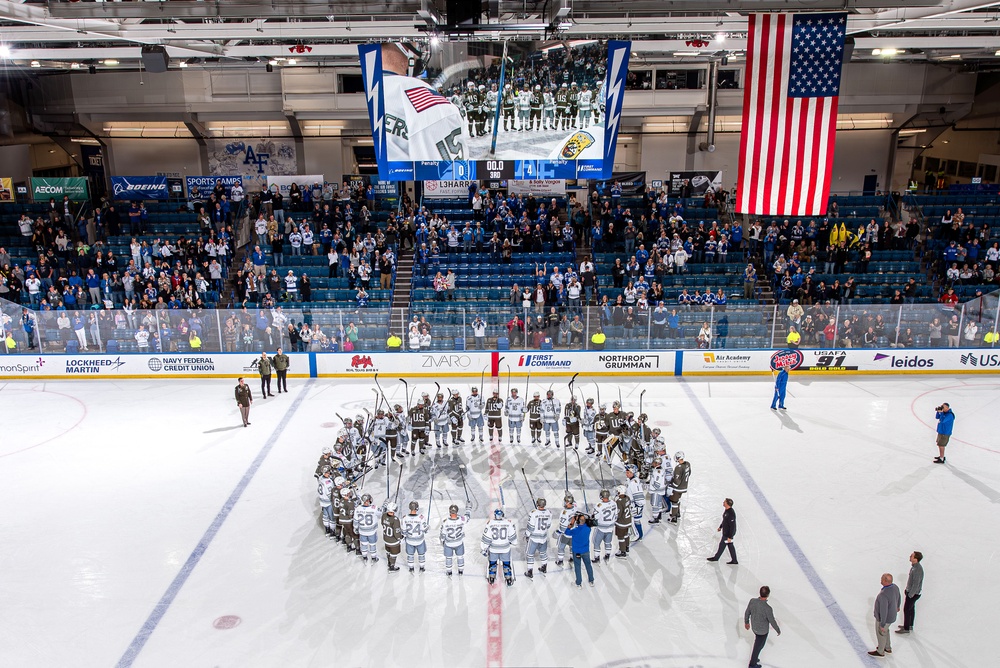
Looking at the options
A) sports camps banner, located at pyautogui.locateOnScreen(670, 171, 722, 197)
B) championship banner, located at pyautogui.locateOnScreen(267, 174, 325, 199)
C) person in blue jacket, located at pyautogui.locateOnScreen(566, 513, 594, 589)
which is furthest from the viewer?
sports camps banner, located at pyautogui.locateOnScreen(670, 171, 722, 197)

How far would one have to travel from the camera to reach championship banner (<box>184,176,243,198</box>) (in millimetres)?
29016

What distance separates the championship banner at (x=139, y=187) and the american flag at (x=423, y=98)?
1606 centimetres

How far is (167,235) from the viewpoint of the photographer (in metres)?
26.4

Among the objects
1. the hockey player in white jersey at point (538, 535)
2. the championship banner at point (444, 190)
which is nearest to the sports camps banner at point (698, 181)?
the championship banner at point (444, 190)

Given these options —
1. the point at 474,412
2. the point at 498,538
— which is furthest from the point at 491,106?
the point at 498,538

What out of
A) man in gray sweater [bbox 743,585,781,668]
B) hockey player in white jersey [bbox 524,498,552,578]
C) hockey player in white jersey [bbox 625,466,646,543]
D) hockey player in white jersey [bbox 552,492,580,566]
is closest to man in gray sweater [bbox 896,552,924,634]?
man in gray sweater [bbox 743,585,781,668]

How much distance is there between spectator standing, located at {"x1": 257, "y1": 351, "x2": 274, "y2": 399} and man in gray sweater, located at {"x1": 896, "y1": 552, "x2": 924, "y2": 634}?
46.7 ft

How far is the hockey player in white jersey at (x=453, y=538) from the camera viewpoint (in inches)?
447

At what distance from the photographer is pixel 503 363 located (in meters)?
21.1

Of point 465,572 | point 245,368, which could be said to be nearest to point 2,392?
point 245,368

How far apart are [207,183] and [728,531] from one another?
2438 cm

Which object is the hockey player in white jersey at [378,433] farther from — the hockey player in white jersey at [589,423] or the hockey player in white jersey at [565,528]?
the hockey player in white jersey at [565,528]

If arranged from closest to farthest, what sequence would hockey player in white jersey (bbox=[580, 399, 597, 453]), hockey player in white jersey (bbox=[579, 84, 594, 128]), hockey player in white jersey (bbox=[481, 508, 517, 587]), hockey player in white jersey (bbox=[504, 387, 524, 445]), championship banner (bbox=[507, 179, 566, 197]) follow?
hockey player in white jersey (bbox=[481, 508, 517, 587]) < hockey player in white jersey (bbox=[580, 399, 597, 453]) < hockey player in white jersey (bbox=[504, 387, 524, 445]) < hockey player in white jersey (bbox=[579, 84, 594, 128]) < championship banner (bbox=[507, 179, 566, 197])

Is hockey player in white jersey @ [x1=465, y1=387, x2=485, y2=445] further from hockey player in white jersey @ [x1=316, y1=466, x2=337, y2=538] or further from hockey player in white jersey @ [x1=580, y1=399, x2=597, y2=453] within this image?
hockey player in white jersey @ [x1=316, y1=466, x2=337, y2=538]
